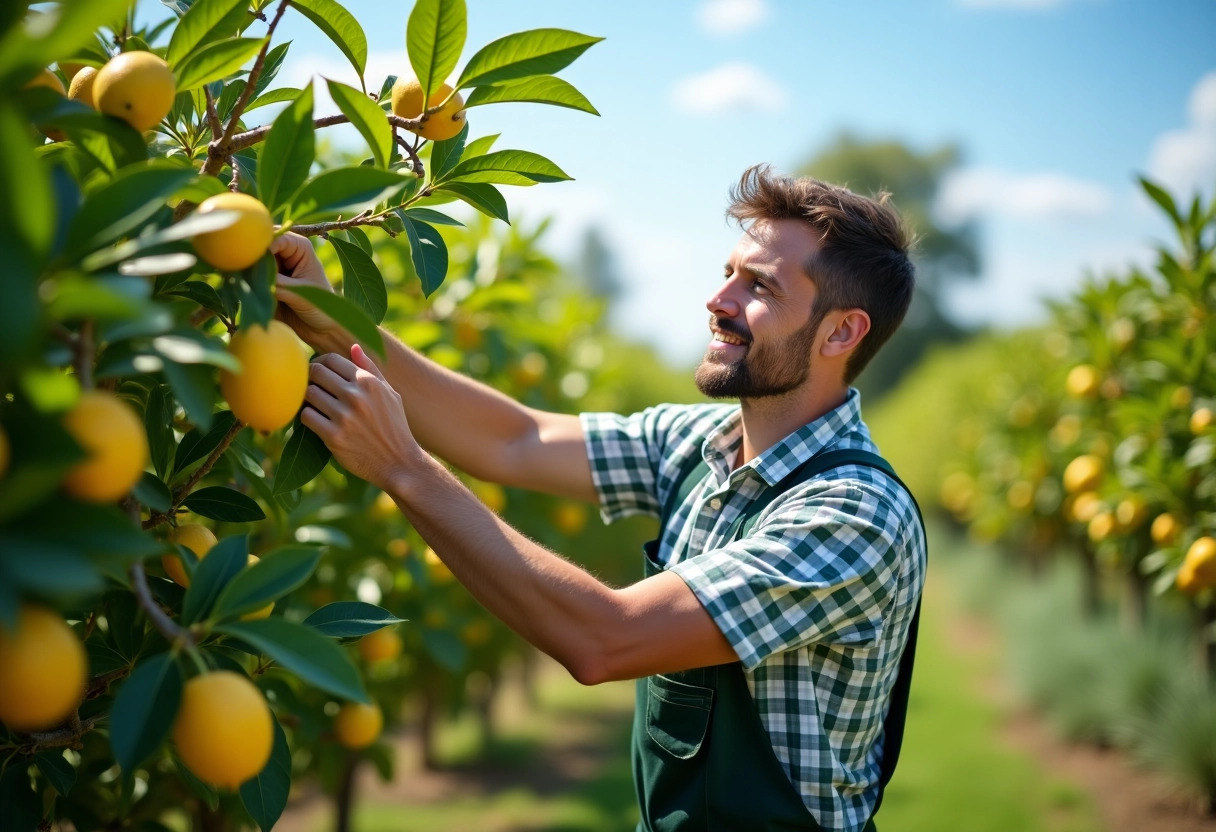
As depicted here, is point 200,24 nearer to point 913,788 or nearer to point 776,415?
point 776,415

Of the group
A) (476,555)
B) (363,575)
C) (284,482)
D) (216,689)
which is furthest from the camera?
Result: (363,575)

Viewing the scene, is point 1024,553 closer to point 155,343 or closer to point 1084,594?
point 1084,594

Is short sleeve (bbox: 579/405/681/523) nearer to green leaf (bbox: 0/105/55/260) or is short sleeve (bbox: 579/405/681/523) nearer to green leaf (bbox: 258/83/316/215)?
green leaf (bbox: 258/83/316/215)

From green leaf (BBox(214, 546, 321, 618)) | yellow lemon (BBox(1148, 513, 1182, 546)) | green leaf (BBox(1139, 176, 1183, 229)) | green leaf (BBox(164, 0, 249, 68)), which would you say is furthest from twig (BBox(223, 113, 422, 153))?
yellow lemon (BBox(1148, 513, 1182, 546))

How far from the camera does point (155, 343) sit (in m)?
0.82

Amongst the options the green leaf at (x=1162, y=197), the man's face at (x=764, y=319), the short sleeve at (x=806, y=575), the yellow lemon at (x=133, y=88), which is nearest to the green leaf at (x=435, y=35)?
the yellow lemon at (x=133, y=88)

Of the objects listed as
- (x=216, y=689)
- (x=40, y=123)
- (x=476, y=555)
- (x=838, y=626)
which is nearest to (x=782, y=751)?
(x=838, y=626)

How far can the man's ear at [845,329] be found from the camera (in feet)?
6.96

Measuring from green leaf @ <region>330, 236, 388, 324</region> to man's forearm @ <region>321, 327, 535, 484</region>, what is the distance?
1.49ft

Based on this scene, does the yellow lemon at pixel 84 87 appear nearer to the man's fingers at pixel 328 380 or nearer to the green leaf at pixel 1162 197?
the man's fingers at pixel 328 380

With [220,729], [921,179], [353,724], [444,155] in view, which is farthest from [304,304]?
[921,179]

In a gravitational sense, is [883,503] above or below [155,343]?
below

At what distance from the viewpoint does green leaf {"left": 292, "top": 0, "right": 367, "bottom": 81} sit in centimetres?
129

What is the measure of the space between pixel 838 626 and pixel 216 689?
1172 mm
